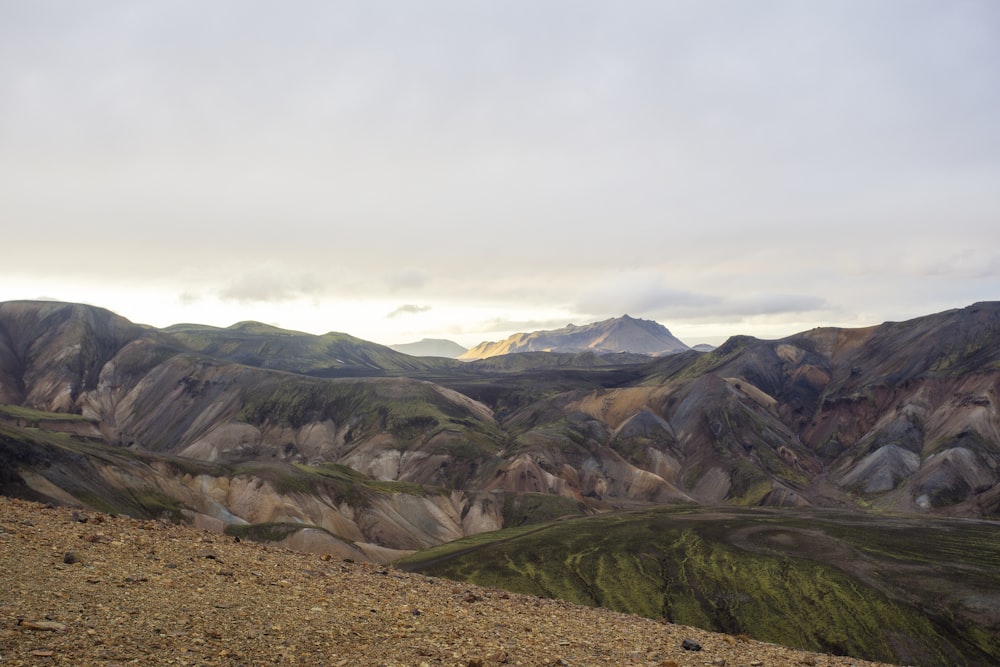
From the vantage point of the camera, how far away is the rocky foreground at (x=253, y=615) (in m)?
13.9

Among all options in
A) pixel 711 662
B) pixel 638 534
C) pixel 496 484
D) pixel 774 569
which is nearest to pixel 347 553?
pixel 638 534

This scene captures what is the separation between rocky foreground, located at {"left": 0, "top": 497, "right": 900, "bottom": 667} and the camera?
45.5 ft

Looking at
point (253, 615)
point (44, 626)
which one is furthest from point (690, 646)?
point (44, 626)

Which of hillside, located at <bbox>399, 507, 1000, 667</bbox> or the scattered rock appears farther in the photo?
hillside, located at <bbox>399, 507, 1000, 667</bbox>

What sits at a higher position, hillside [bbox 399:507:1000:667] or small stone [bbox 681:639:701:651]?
small stone [bbox 681:639:701:651]

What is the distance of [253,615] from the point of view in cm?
1653

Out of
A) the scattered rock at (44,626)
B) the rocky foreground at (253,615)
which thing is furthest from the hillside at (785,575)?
the scattered rock at (44,626)

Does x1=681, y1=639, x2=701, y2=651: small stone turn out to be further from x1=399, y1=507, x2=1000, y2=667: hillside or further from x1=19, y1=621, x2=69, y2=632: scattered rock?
x1=399, y1=507, x2=1000, y2=667: hillside

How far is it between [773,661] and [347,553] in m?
101

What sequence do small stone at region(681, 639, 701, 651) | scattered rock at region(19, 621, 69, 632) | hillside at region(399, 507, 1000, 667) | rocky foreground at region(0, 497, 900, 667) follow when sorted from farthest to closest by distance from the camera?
1. hillside at region(399, 507, 1000, 667)
2. small stone at region(681, 639, 701, 651)
3. rocky foreground at region(0, 497, 900, 667)
4. scattered rock at region(19, 621, 69, 632)

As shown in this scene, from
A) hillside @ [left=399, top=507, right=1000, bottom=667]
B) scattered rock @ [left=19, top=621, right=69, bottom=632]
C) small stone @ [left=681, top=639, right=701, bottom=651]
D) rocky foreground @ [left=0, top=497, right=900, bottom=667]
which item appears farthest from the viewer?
hillside @ [left=399, top=507, right=1000, bottom=667]

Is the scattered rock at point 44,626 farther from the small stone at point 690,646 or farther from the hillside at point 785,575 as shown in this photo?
the hillside at point 785,575

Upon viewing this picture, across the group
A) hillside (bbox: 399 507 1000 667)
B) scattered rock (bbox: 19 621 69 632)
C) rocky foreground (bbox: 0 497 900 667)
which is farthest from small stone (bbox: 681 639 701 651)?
hillside (bbox: 399 507 1000 667)

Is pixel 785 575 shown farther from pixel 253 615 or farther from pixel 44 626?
pixel 44 626
